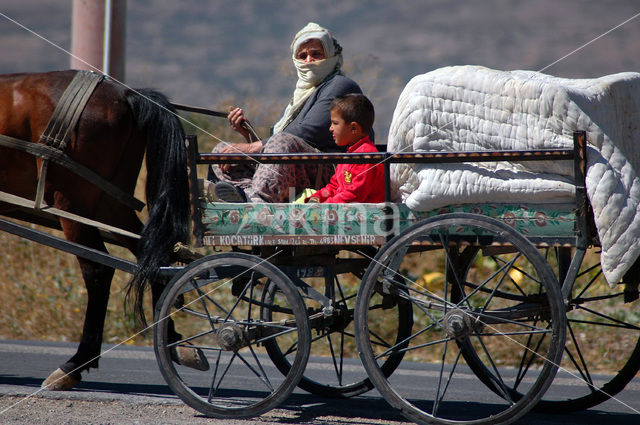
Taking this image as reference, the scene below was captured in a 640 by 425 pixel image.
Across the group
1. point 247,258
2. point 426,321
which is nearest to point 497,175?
point 247,258

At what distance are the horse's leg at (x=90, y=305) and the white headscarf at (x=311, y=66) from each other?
133 centimetres

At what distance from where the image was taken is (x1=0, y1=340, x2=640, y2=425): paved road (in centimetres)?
395

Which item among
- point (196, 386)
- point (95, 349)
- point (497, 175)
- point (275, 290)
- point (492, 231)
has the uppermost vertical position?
point (497, 175)

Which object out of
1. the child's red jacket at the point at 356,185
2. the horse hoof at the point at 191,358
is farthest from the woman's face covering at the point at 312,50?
the horse hoof at the point at 191,358

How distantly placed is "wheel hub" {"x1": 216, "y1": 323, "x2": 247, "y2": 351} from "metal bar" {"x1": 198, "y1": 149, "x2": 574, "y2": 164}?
31.5 inches

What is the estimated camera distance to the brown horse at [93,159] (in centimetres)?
439

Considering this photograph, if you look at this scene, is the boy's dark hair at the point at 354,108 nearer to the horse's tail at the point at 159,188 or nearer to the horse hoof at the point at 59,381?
the horse's tail at the point at 159,188

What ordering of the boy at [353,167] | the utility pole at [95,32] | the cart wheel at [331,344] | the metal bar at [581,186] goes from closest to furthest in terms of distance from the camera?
the metal bar at [581,186] < the boy at [353,167] < the cart wheel at [331,344] < the utility pole at [95,32]

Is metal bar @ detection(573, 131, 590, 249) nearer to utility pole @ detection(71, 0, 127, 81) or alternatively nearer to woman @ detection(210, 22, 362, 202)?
woman @ detection(210, 22, 362, 202)

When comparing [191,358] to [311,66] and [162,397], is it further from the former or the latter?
[311,66]

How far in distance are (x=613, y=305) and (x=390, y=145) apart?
4503mm

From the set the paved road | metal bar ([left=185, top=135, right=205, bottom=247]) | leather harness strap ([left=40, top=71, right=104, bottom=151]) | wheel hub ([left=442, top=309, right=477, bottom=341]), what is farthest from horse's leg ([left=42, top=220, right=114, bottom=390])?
wheel hub ([left=442, top=309, right=477, bottom=341])

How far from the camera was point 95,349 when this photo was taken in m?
4.46

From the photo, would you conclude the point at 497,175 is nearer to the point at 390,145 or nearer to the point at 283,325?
the point at 390,145
